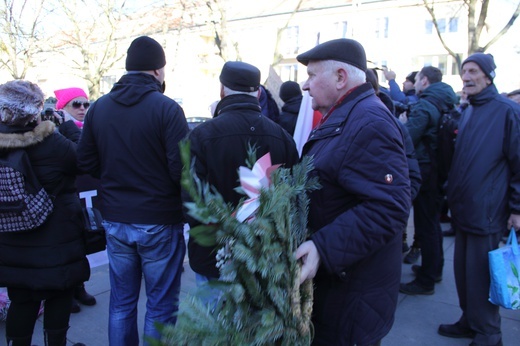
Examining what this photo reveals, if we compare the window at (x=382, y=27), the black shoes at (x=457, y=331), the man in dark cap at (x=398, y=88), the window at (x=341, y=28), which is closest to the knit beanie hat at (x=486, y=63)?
the black shoes at (x=457, y=331)

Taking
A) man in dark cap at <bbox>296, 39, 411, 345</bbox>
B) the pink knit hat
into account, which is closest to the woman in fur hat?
the pink knit hat

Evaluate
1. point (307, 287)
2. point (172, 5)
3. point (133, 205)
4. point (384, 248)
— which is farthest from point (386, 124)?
point (172, 5)

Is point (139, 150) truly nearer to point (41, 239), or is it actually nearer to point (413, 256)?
point (41, 239)

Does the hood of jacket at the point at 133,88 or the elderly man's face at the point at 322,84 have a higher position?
the elderly man's face at the point at 322,84

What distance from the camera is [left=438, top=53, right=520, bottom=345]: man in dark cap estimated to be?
3.02 metres

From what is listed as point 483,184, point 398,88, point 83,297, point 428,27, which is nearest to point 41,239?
point 83,297

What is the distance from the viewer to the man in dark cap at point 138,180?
8.71 ft

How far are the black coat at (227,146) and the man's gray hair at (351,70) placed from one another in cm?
76

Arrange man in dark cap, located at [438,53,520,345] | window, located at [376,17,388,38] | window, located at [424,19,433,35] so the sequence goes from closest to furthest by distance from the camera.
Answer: man in dark cap, located at [438,53,520,345] < window, located at [424,19,433,35] < window, located at [376,17,388,38]

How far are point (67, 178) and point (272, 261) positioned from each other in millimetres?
2049

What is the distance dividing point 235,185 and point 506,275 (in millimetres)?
1894

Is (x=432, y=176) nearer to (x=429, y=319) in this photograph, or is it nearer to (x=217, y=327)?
(x=429, y=319)

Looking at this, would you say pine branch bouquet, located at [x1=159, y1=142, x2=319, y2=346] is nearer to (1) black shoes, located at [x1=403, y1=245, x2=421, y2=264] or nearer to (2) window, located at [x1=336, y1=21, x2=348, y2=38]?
(1) black shoes, located at [x1=403, y1=245, x2=421, y2=264]

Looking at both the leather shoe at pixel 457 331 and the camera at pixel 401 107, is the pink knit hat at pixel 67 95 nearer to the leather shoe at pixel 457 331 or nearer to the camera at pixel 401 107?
the camera at pixel 401 107
